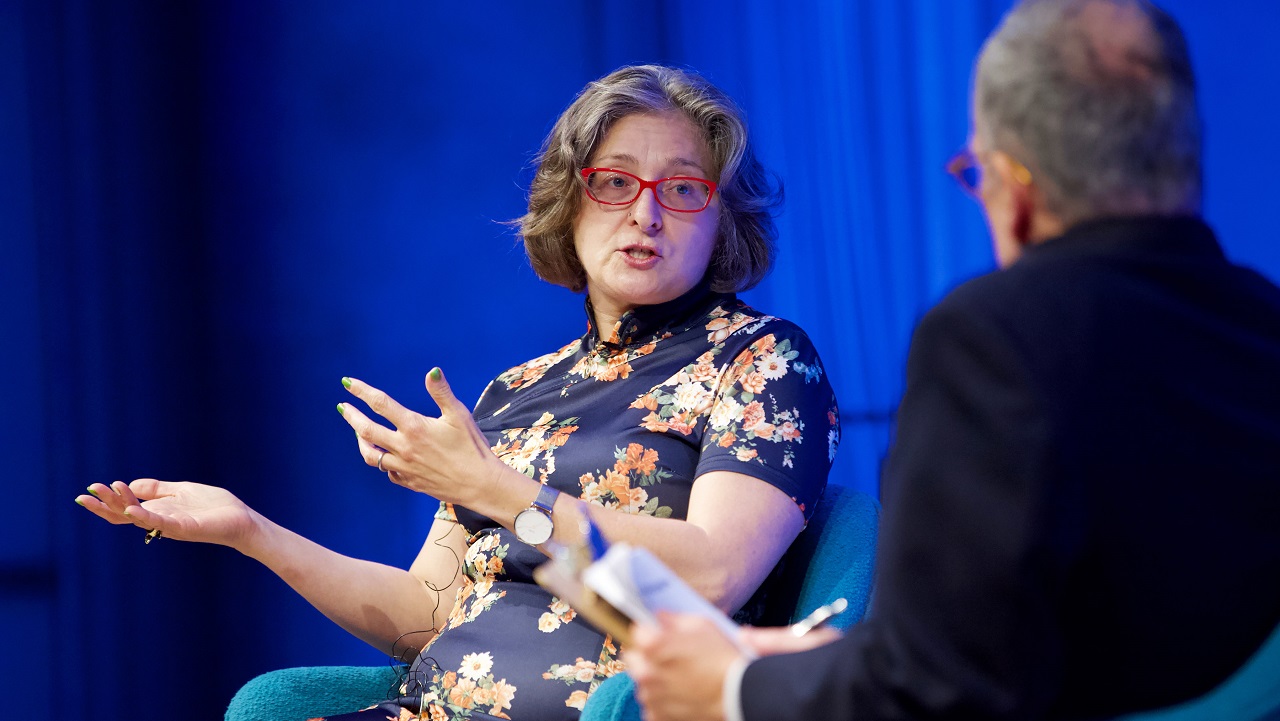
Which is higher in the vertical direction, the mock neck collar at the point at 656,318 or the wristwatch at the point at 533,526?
the mock neck collar at the point at 656,318

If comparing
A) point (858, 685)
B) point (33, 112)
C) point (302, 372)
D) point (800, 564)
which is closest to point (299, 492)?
point (302, 372)

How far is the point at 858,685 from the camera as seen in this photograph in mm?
829

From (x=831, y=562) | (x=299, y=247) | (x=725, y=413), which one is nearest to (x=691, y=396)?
(x=725, y=413)

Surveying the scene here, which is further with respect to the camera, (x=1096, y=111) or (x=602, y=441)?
(x=602, y=441)

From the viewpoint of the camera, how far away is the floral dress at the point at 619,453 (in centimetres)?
160

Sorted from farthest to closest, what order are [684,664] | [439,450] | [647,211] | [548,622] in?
[647,211] → [548,622] → [439,450] → [684,664]

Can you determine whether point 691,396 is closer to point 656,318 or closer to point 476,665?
point 656,318

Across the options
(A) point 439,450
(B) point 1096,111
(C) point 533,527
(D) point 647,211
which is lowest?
(C) point 533,527

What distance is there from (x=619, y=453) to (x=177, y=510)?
2.38 feet

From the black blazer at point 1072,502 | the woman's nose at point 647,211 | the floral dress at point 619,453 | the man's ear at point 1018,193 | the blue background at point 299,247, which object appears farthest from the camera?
the blue background at point 299,247

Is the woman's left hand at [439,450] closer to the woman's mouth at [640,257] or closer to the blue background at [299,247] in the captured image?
the woman's mouth at [640,257]

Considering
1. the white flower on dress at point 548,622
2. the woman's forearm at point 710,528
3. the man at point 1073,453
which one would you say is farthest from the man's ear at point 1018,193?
the white flower on dress at point 548,622

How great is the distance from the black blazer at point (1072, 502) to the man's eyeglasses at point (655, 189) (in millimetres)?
1085

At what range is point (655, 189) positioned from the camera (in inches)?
75.5
